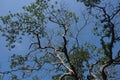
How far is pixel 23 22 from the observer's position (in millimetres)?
22453

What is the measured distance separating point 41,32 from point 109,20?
5.70 meters

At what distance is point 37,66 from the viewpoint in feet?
76.1

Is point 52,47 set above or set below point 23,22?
below

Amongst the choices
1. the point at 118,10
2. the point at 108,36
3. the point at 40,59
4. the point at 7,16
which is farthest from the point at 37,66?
the point at 118,10

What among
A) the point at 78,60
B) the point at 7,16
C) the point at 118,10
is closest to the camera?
the point at 118,10

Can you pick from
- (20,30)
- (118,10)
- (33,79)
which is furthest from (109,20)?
(33,79)

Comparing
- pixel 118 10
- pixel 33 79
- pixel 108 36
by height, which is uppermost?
pixel 118 10

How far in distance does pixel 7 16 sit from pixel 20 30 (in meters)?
1.39

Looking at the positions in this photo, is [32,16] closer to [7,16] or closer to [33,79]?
[7,16]

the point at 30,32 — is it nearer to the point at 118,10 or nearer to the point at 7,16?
the point at 7,16

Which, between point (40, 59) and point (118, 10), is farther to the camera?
point (40, 59)

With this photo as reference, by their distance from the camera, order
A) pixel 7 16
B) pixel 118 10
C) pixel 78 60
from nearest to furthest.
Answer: pixel 118 10 < pixel 7 16 < pixel 78 60

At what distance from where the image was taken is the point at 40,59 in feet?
78.9

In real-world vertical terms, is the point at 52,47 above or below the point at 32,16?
below
